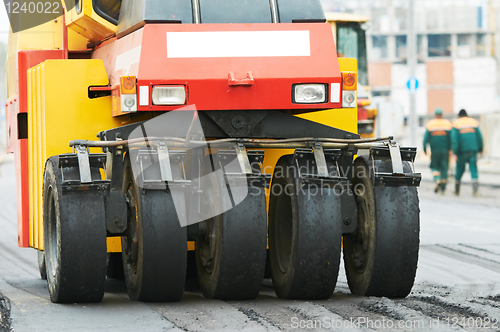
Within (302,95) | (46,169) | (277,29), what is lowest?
(46,169)

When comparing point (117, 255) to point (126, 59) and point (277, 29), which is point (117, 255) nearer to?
point (126, 59)

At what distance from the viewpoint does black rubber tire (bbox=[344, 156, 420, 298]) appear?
5496 millimetres

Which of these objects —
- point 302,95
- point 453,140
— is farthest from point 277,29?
point 453,140

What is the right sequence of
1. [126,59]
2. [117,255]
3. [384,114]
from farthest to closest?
1. [384,114]
2. [117,255]
3. [126,59]

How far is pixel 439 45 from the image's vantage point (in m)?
58.4

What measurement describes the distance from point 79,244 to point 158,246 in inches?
19.1

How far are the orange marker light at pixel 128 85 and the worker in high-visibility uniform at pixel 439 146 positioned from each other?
14.2 m

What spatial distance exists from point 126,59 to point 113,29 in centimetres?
61

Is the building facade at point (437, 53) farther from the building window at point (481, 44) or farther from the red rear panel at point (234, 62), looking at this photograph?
the red rear panel at point (234, 62)

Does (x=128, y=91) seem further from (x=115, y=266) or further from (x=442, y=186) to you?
(x=442, y=186)

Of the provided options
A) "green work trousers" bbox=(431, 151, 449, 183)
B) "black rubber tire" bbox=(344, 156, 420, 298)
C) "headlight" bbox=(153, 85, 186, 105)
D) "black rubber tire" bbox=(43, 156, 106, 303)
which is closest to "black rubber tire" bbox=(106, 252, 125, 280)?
"black rubber tire" bbox=(43, 156, 106, 303)

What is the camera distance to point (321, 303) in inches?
218

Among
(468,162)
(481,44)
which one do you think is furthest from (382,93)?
(468,162)

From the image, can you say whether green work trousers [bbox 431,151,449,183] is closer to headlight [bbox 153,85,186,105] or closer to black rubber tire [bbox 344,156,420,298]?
black rubber tire [bbox 344,156,420,298]
